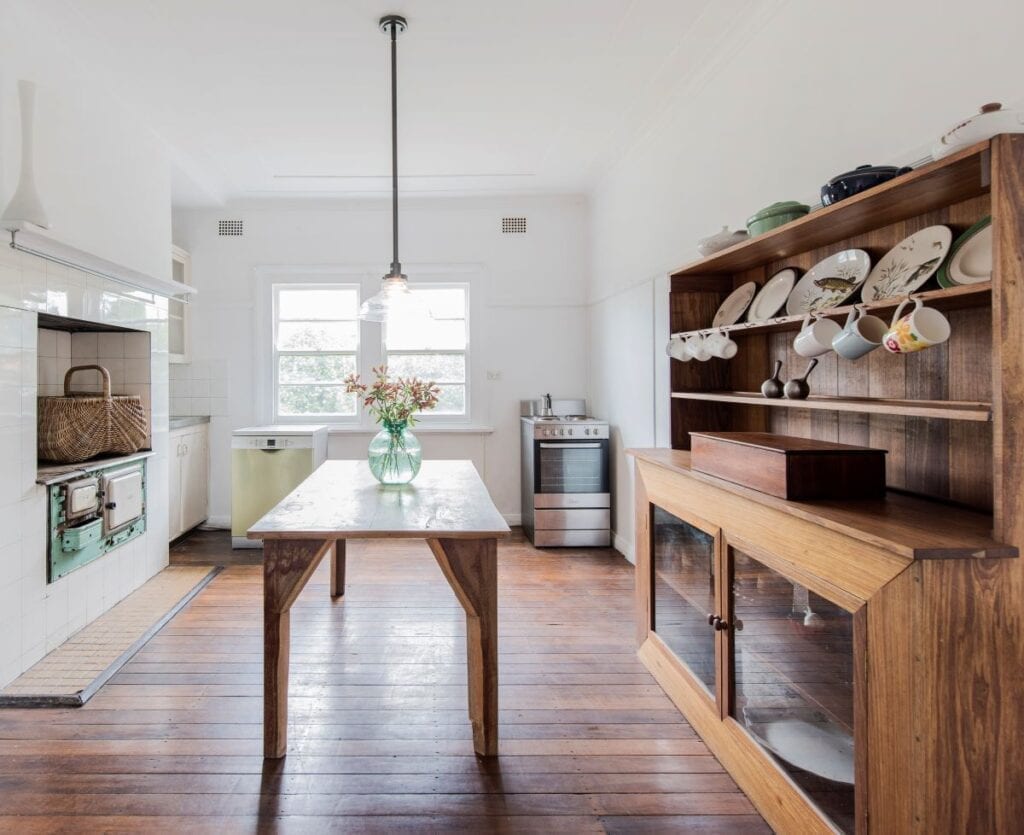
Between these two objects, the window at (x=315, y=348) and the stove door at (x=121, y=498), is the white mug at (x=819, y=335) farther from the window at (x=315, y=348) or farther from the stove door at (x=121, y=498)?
the window at (x=315, y=348)

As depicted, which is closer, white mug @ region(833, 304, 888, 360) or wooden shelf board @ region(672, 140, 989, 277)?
wooden shelf board @ region(672, 140, 989, 277)

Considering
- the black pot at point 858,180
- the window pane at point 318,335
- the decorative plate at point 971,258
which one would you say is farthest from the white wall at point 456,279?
the decorative plate at point 971,258

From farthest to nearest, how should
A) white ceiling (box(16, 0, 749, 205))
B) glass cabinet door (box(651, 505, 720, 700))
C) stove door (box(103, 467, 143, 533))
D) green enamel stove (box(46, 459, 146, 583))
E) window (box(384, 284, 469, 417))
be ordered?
window (box(384, 284, 469, 417)) < stove door (box(103, 467, 143, 533)) < green enamel stove (box(46, 459, 146, 583)) < white ceiling (box(16, 0, 749, 205)) < glass cabinet door (box(651, 505, 720, 700))

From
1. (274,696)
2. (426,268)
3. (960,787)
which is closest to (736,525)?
(960,787)

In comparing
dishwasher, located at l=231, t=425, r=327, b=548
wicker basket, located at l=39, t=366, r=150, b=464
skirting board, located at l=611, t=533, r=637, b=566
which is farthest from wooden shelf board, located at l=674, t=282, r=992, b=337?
dishwasher, located at l=231, t=425, r=327, b=548

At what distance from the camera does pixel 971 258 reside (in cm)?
137

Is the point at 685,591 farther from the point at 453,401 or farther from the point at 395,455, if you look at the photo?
the point at 453,401

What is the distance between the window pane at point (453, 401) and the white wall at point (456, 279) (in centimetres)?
13

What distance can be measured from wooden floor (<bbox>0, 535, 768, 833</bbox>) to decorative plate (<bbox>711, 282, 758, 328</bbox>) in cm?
152

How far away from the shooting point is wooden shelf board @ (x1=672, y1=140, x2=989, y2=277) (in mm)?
1210

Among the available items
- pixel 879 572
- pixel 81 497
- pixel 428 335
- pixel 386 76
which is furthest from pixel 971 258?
pixel 428 335

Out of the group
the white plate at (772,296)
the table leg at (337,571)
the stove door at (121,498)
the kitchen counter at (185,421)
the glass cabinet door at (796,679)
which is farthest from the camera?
the kitchen counter at (185,421)

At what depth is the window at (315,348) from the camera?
5.05 m

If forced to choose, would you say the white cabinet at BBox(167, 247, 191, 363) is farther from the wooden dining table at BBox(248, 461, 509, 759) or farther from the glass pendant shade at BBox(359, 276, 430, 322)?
the wooden dining table at BBox(248, 461, 509, 759)
